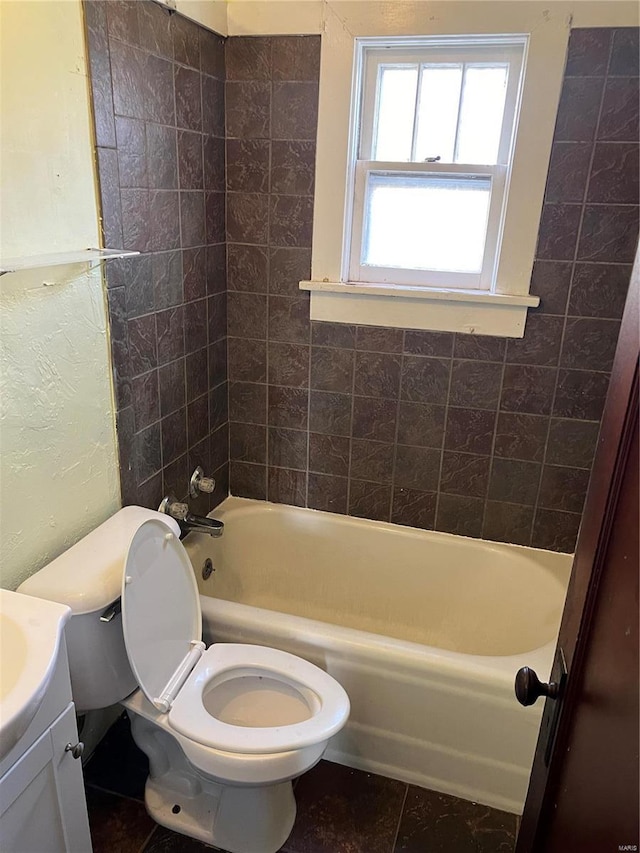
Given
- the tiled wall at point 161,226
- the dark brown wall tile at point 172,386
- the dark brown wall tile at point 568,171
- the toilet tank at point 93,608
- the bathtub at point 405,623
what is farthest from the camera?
the dark brown wall tile at point 172,386

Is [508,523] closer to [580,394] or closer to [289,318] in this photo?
[580,394]

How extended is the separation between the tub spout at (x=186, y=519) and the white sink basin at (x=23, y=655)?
717mm

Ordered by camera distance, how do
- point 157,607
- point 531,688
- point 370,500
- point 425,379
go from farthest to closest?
point 370,500
point 425,379
point 157,607
point 531,688

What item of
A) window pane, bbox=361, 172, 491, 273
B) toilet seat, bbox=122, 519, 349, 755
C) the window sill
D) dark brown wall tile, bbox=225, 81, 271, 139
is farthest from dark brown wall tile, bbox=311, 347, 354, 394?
toilet seat, bbox=122, 519, 349, 755

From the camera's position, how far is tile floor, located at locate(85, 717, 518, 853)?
5.32 feet

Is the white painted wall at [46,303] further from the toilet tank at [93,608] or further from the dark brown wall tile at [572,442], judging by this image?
the dark brown wall tile at [572,442]

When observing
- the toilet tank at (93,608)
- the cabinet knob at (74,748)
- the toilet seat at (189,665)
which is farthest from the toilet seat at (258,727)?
the cabinet knob at (74,748)

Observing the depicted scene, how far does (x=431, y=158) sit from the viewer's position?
6.55 feet

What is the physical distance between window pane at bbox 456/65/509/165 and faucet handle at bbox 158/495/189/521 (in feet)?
4.64

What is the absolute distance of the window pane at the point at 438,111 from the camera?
192 centimetres

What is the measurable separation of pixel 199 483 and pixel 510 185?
4.59 feet

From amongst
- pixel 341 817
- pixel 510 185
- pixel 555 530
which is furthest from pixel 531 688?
pixel 510 185

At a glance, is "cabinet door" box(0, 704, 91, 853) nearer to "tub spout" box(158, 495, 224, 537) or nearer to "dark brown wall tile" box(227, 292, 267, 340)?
"tub spout" box(158, 495, 224, 537)

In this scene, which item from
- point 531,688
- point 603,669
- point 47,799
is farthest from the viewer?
point 47,799
